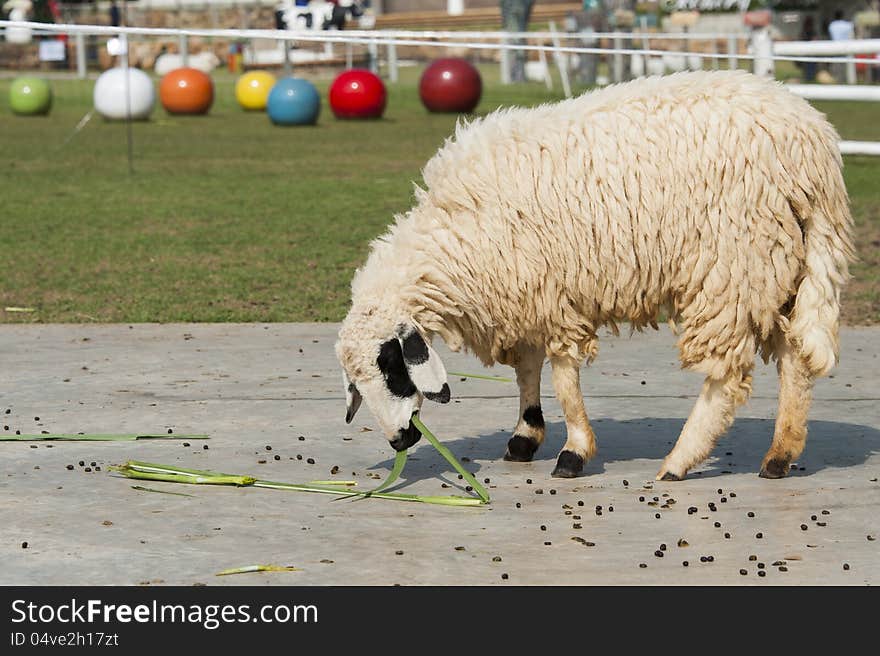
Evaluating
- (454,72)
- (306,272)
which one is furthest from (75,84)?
(306,272)

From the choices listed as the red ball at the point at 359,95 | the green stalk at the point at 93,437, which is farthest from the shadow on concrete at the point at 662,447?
the red ball at the point at 359,95

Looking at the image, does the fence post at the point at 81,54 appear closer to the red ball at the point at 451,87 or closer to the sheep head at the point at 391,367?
the red ball at the point at 451,87

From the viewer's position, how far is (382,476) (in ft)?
21.1

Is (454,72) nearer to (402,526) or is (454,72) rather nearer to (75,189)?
(75,189)

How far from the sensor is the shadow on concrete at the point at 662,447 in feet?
21.7

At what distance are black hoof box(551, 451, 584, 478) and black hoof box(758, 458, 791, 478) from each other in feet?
2.43

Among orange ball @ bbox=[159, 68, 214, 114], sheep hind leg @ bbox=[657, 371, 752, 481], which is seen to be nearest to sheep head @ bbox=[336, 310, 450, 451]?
sheep hind leg @ bbox=[657, 371, 752, 481]

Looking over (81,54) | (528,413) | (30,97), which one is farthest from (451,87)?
(528,413)

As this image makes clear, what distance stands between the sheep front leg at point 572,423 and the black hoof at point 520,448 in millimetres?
292

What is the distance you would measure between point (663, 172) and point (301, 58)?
38907 millimetres

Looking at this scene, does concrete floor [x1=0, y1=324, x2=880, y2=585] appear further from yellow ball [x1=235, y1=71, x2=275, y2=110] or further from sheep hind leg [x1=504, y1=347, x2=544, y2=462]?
yellow ball [x1=235, y1=71, x2=275, y2=110]

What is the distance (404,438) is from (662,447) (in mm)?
1339

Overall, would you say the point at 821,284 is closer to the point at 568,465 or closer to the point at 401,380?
the point at 568,465
